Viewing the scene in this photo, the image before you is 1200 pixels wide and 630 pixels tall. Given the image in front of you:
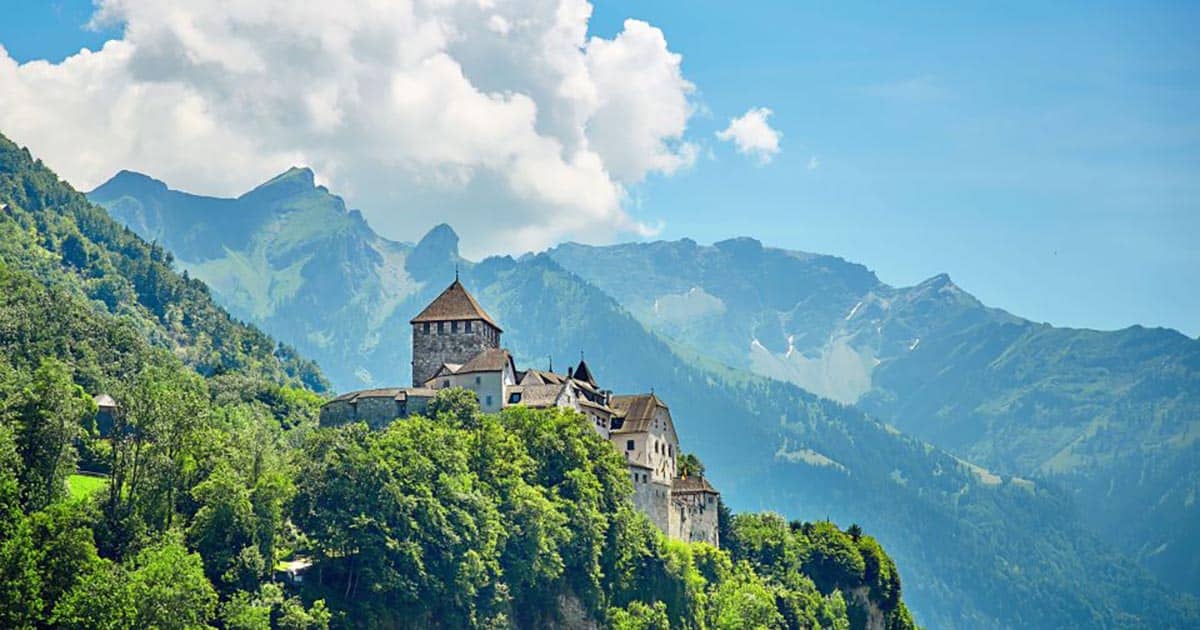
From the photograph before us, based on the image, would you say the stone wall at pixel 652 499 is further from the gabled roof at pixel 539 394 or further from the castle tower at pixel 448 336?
the castle tower at pixel 448 336

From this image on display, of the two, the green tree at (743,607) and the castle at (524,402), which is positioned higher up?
the castle at (524,402)

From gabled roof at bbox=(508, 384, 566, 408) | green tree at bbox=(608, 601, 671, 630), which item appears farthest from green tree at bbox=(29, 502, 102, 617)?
gabled roof at bbox=(508, 384, 566, 408)

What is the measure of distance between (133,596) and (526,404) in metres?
52.4

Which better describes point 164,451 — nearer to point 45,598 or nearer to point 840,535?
point 45,598

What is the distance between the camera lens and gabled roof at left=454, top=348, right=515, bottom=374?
12800 cm

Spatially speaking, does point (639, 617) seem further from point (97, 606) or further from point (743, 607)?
point (97, 606)

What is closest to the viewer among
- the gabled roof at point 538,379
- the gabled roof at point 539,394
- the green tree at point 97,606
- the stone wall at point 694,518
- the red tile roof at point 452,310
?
the green tree at point 97,606

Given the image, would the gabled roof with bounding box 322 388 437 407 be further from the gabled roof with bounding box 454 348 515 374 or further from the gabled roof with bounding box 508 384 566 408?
the gabled roof with bounding box 508 384 566 408

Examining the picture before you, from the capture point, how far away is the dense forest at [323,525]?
267 feet

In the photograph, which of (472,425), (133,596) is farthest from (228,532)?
(472,425)

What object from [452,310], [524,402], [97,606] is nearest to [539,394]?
[524,402]

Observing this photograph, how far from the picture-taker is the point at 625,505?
404 feet

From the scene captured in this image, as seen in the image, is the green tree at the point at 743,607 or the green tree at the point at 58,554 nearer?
the green tree at the point at 58,554

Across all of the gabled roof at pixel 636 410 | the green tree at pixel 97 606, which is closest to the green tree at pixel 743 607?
the gabled roof at pixel 636 410
